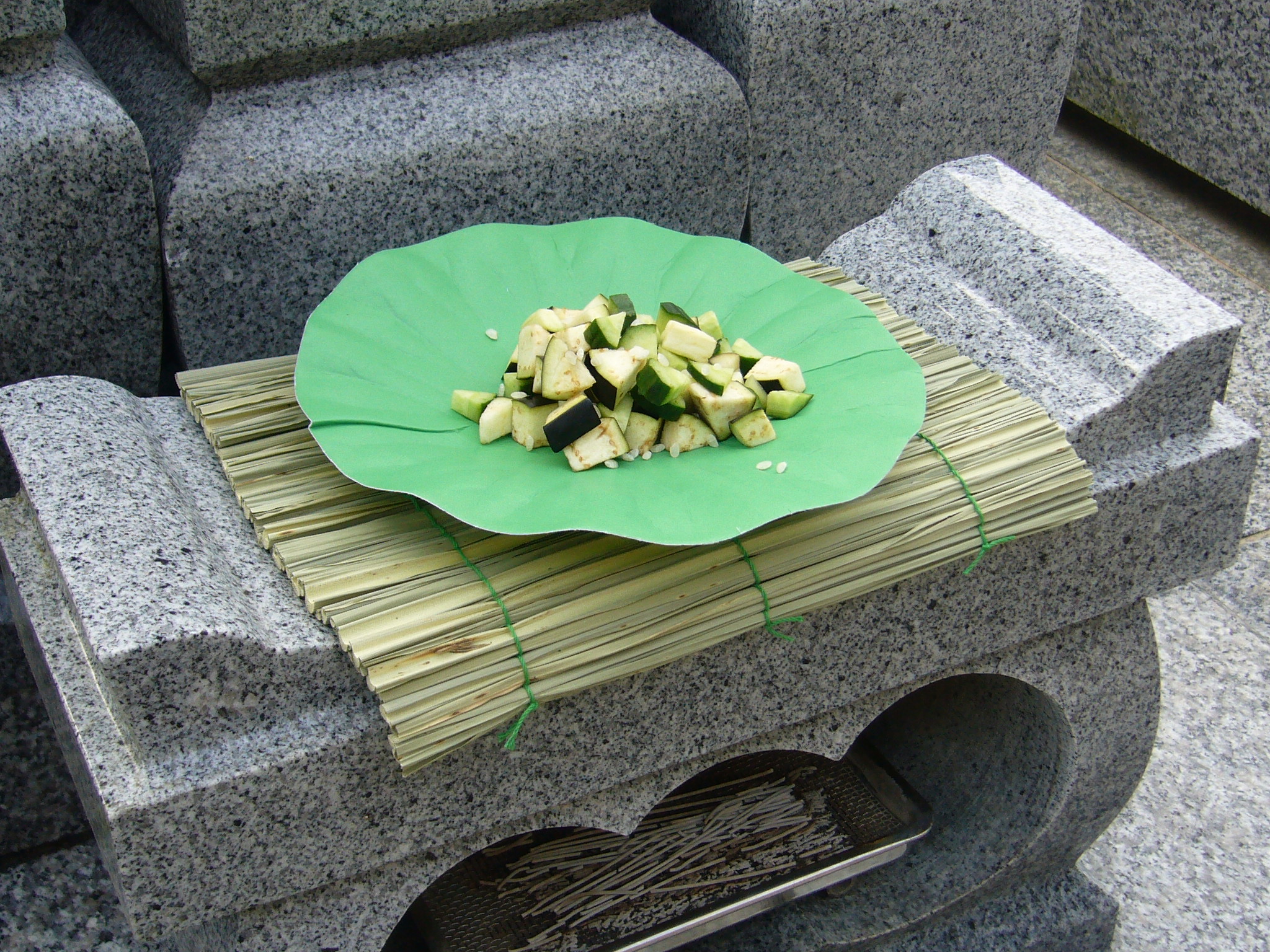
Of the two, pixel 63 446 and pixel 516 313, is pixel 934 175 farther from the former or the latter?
Result: pixel 63 446

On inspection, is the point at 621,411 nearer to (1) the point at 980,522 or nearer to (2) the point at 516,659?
(2) the point at 516,659

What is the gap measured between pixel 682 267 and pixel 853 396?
13.6 inches

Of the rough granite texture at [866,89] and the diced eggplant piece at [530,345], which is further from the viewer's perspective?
the rough granite texture at [866,89]

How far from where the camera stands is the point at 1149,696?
182 centimetres

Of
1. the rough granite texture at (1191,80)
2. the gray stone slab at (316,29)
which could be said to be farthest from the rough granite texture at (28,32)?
the rough granite texture at (1191,80)

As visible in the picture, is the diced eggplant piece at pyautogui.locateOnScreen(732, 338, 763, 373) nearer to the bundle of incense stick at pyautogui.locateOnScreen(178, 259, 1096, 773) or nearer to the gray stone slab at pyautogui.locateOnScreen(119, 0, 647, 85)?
the bundle of incense stick at pyautogui.locateOnScreen(178, 259, 1096, 773)

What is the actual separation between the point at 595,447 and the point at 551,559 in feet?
0.42

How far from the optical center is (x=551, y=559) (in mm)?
1322

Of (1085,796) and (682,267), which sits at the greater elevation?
(682,267)

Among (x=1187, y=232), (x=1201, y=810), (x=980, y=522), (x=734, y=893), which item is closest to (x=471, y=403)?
(x=980, y=522)

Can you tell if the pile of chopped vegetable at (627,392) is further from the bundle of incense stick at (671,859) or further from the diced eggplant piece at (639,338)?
the bundle of incense stick at (671,859)

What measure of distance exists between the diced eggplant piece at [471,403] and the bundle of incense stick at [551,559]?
0.12m

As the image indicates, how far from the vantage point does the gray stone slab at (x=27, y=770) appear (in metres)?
1.98

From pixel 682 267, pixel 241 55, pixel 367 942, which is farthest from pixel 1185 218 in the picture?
pixel 367 942
